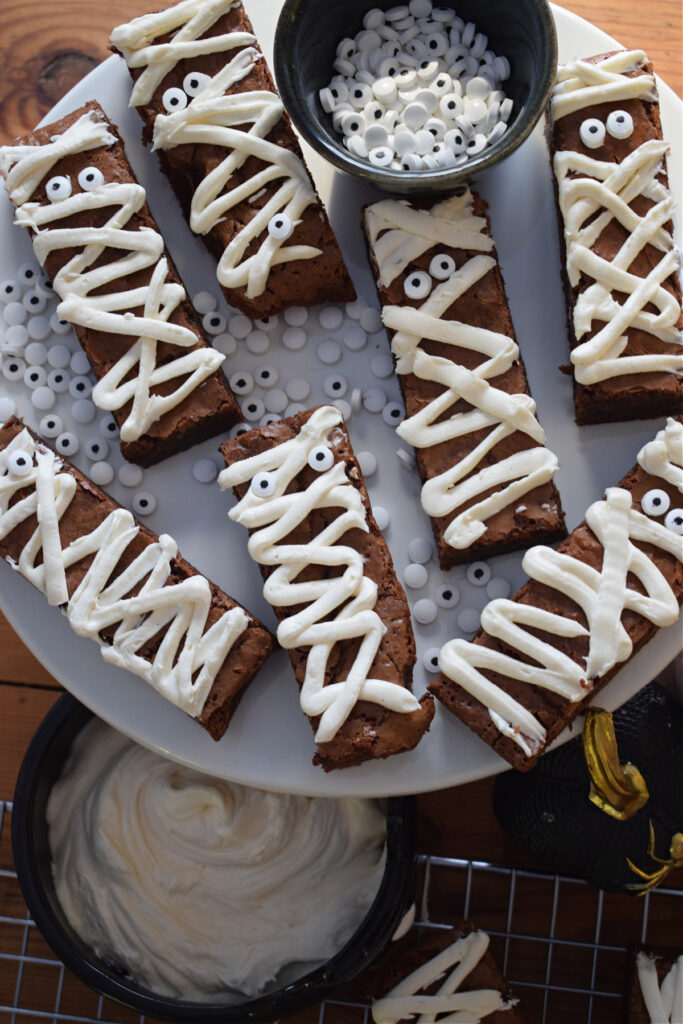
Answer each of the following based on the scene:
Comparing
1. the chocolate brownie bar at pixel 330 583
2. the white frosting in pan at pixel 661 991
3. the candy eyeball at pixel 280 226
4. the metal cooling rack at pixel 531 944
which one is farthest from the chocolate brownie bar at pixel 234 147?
the white frosting in pan at pixel 661 991

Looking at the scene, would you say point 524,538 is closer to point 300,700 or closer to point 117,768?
point 300,700

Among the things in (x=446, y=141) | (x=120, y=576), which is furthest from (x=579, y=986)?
(x=446, y=141)

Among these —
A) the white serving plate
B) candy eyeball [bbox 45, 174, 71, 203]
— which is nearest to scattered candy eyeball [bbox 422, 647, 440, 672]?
the white serving plate

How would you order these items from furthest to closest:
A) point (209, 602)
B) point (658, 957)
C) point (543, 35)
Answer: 1. point (658, 957)
2. point (209, 602)
3. point (543, 35)

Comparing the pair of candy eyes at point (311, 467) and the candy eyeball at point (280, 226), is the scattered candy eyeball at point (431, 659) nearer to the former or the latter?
the pair of candy eyes at point (311, 467)

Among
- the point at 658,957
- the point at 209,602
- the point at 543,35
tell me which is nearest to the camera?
the point at 543,35

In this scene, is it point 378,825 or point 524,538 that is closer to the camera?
point 524,538

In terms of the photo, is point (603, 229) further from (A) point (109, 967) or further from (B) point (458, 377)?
(A) point (109, 967)

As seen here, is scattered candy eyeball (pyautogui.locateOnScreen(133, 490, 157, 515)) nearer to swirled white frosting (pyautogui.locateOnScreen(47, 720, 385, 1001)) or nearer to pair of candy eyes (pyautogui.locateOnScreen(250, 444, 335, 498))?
pair of candy eyes (pyautogui.locateOnScreen(250, 444, 335, 498))

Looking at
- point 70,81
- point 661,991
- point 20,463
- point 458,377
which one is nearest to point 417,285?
point 458,377
